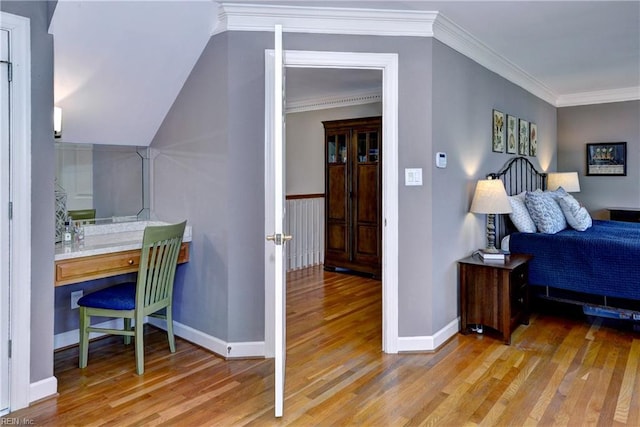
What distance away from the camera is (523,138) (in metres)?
4.75

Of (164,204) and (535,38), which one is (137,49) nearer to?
(164,204)

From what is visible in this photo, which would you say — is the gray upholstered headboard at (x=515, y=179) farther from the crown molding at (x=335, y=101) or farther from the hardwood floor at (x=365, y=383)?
the crown molding at (x=335, y=101)

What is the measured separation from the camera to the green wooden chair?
2.61 meters

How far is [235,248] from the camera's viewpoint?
2.85 m

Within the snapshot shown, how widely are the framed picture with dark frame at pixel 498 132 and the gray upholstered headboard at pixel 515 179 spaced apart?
24cm

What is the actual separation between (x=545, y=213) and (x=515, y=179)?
2.77 ft

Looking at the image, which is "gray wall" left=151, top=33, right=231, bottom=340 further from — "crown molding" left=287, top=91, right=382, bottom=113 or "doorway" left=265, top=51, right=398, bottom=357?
"crown molding" left=287, top=91, right=382, bottom=113

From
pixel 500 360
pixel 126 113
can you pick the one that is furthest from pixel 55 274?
pixel 500 360

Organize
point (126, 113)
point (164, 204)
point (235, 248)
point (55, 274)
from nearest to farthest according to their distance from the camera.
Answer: point (55, 274) → point (235, 248) → point (126, 113) → point (164, 204)

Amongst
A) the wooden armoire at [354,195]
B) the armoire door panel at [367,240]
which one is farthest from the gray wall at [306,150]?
the armoire door panel at [367,240]

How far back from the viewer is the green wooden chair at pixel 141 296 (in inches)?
103

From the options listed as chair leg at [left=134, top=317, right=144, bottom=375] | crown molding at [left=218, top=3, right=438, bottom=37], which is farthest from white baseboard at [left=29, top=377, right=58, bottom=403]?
crown molding at [left=218, top=3, right=438, bottom=37]

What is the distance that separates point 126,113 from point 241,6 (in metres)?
1.12

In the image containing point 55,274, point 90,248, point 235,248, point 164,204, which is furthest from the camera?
point 164,204
